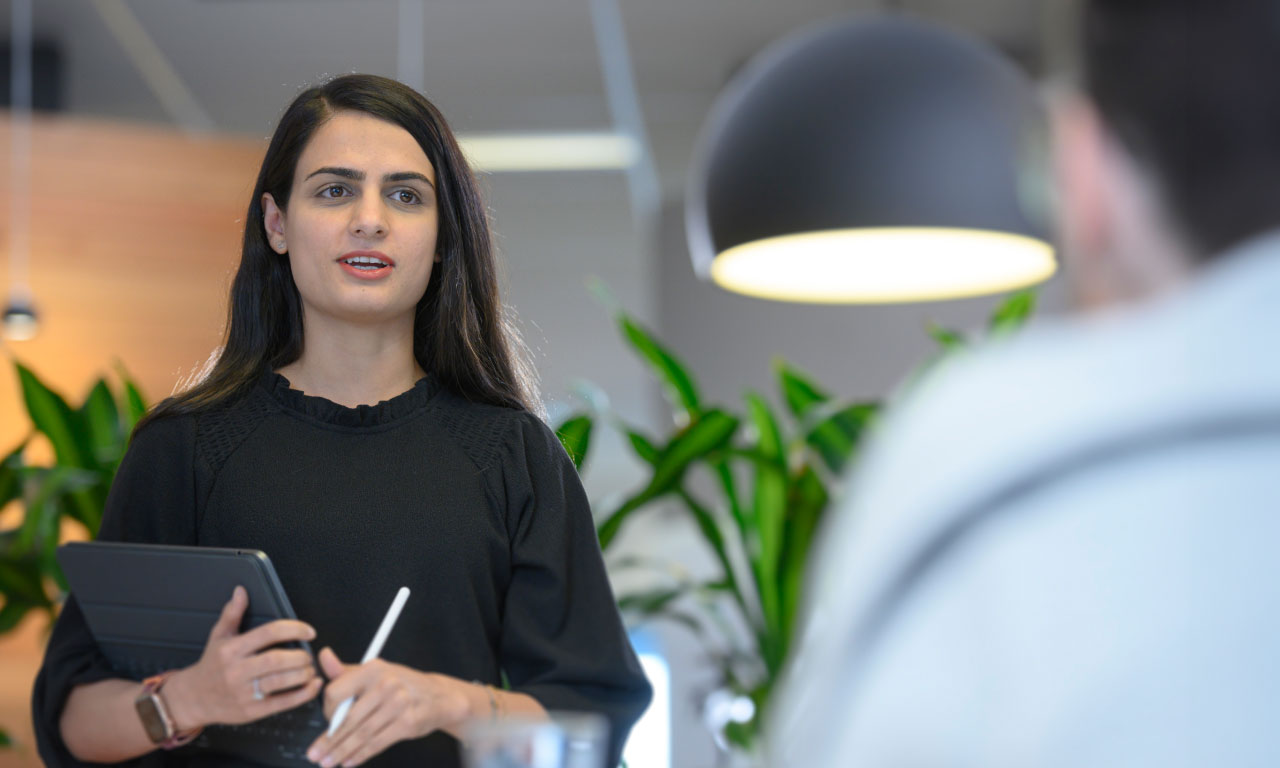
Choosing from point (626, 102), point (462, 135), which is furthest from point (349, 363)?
point (626, 102)

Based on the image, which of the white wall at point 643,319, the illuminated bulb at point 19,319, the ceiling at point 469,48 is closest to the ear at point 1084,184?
the white wall at point 643,319

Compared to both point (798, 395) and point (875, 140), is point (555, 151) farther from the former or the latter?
point (875, 140)

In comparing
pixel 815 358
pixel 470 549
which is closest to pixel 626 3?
pixel 815 358

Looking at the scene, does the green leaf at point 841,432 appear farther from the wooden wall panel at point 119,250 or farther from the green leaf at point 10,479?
the wooden wall panel at point 119,250

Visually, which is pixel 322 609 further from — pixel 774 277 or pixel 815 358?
pixel 815 358

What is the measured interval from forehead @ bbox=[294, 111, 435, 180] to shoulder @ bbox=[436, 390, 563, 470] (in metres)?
0.23

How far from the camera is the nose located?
115 cm

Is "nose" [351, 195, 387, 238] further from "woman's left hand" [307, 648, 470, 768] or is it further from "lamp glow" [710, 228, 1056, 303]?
"lamp glow" [710, 228, 1056, 303]

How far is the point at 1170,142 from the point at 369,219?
2.81 feet

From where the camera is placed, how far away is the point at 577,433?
6.31 feet

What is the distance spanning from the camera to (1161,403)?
34 centimetres

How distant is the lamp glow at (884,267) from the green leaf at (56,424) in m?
1.14

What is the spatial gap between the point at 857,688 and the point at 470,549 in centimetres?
81

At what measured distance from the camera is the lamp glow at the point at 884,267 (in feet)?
6.40
